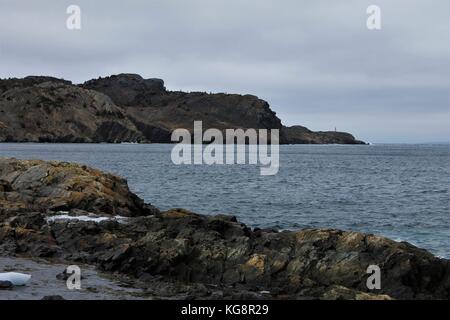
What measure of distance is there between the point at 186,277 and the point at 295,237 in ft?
17.3

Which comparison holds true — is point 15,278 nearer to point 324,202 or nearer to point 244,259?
point 244,259

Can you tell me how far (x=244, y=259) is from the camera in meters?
20.9

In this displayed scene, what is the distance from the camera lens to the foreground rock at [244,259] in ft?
62.6

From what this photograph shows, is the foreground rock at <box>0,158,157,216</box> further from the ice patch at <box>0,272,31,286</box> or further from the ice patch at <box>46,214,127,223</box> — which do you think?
the ice patch at <box>0,272,31,286</box>

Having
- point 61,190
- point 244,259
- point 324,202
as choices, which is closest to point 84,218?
point 61,190

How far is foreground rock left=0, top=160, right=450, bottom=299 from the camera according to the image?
62.6ft

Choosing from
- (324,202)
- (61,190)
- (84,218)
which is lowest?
(324,202)

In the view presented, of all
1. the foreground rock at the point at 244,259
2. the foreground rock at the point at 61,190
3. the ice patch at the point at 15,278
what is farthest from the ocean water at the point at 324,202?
the ice patch at the point at 15,278

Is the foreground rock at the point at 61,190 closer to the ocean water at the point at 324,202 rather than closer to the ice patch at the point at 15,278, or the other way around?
the ocean water at the point at 324,202

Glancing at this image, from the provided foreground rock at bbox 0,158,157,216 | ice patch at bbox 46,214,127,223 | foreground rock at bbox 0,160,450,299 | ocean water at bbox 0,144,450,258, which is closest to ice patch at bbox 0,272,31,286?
foreground rock at bbox 0,160,450,299

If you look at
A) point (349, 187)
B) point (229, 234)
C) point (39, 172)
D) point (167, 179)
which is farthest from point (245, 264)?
point (167, 179)

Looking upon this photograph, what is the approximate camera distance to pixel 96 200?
1262 inches

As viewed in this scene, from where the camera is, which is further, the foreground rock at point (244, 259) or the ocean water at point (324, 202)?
the ocean water at point (324, 202)
